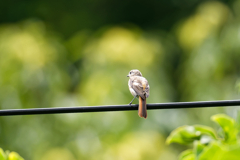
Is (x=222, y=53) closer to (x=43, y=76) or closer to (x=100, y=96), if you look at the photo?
(x=100, y=96)

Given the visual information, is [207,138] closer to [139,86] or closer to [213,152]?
[213,152]

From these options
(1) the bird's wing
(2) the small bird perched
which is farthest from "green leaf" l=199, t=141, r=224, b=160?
(1) the bird's wing

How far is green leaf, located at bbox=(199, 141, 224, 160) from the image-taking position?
5.72ft

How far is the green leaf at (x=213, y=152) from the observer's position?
174cm

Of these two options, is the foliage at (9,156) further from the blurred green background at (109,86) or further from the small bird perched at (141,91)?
the blurred green background at (109,86)

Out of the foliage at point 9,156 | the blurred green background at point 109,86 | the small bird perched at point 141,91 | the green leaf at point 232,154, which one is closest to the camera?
the green leaf at point 232,154

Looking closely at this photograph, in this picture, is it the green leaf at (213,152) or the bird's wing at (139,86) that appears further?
the bird's wing at (139,86)

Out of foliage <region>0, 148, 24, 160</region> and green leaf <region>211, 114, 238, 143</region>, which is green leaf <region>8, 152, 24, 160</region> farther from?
green leaf <region>211, 114, 238, 143</region>

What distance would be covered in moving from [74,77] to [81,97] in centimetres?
208

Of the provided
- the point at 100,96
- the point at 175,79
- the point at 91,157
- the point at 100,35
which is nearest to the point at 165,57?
the point at 175,79

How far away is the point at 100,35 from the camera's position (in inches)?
443

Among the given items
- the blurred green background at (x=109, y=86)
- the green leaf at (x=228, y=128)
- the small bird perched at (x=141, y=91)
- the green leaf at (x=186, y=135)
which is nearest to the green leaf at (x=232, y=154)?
the green leaf at (x=228, y=128)

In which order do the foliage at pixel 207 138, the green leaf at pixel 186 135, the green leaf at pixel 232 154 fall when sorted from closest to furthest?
the green leaf at pixel 232 154, the foliage at pixel 207 138, the green leaf at pixel 186 135

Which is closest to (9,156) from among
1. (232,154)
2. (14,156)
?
(14,156)
